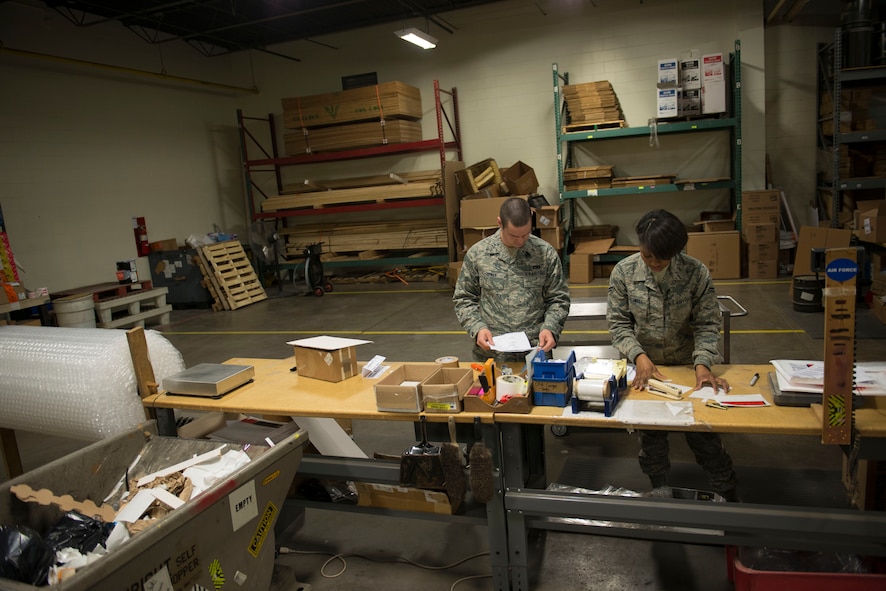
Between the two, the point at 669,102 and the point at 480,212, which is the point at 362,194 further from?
the point at 669,102

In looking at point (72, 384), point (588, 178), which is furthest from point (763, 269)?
point (72, 384)

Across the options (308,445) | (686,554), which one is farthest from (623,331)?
(308,445)

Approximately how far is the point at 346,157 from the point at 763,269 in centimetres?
645

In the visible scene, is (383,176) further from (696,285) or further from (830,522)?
(830,522)

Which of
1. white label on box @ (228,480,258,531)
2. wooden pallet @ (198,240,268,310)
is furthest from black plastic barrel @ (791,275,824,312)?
wooden pallet @ (198,240,268,310)

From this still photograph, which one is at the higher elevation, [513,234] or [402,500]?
[513,234]

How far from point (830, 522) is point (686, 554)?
82 centimetres

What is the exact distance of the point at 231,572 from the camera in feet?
6.59

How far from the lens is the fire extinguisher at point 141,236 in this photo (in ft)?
30.4

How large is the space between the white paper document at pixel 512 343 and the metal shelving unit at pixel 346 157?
261 inches

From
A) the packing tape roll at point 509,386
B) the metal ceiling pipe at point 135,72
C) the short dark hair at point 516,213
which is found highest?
the metal ceiling pipe at point 135,72

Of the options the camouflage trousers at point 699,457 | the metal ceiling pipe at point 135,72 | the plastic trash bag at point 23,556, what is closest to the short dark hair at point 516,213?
the camouflage trousers at point 699,457

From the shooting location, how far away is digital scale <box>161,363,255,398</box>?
2.75m

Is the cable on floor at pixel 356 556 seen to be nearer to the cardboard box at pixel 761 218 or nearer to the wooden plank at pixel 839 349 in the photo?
the wooden plank at pixel 839 349
